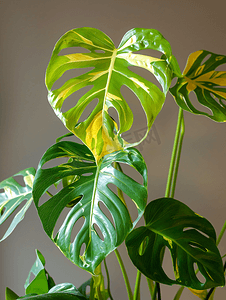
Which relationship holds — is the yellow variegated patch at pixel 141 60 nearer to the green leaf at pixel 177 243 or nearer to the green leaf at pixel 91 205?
the green leaf at pixel 91 205

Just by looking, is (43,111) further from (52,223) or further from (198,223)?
(198,223)

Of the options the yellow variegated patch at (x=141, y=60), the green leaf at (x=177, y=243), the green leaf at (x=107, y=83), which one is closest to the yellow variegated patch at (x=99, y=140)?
the green leaf at (x=107, y=83)

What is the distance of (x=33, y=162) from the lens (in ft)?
4.21

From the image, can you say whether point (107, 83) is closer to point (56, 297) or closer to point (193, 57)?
point (193, 57)

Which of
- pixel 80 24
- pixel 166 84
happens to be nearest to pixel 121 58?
pixel 166 84

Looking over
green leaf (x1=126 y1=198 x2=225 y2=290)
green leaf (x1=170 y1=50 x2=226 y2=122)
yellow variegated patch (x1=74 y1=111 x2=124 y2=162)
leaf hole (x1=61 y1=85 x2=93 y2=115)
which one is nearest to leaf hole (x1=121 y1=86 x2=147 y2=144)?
leaf hole (x1=61 y1=85 x2=93 y2=115)

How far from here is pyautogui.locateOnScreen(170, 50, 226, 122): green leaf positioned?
2.49ft

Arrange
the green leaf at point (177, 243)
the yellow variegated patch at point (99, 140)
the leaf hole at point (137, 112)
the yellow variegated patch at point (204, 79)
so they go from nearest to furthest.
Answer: the yellow variegated patch at point (99, 140)
the green leaf at point (177, 243)
the yellow variegated patch at point (204, 79)
the leaf hole at point (137, 112)

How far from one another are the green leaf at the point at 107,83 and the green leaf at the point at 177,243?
0.83 ft

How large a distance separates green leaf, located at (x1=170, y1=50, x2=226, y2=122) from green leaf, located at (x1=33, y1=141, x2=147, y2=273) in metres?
0.21

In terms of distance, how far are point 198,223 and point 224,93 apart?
35 cm

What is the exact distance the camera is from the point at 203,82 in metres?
0.80

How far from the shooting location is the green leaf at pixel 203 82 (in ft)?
2.49

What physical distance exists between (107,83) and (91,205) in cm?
27
